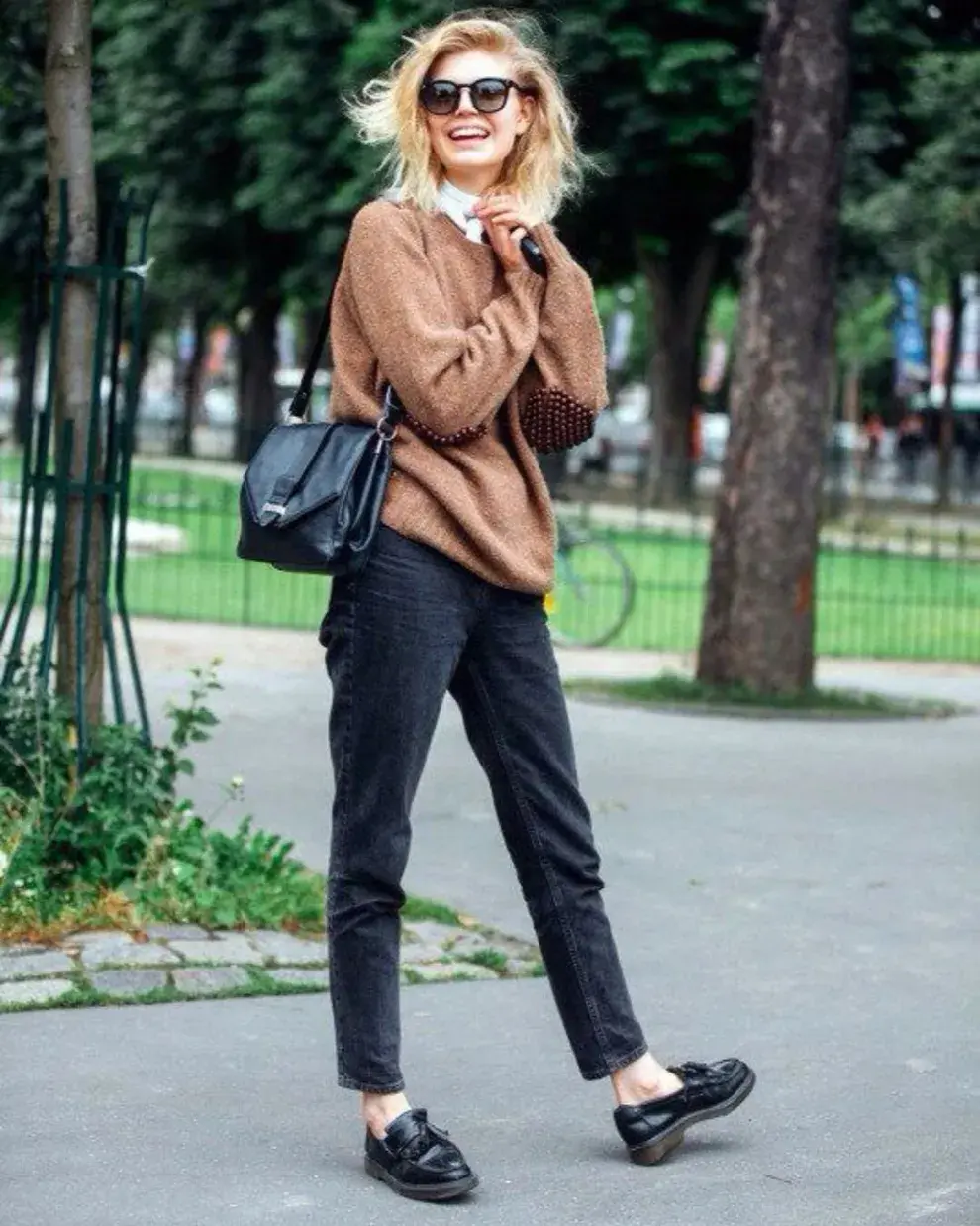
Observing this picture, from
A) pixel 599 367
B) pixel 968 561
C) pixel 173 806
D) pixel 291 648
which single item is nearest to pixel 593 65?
pixel 968 561

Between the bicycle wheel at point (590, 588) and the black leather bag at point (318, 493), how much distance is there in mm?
11958

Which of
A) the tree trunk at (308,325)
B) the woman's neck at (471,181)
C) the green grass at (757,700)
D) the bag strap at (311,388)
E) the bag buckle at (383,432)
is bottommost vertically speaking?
the green grass at (757,700)

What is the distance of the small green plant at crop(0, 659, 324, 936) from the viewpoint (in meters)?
6.29

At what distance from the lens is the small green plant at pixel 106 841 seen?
6.29m

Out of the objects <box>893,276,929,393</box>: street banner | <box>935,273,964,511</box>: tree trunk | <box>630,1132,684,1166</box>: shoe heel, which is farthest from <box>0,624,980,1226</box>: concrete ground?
<box>893,276,929,393</box>: street banner

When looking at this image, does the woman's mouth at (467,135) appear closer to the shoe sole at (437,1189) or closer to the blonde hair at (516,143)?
the blonde hair at (516,143)

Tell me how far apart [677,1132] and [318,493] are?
1.27 m

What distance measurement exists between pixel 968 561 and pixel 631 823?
41.1ft

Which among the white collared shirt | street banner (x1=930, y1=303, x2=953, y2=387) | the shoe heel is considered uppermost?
street banner (x1=930, y1=303, x2=953, y2=387)

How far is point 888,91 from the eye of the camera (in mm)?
31750

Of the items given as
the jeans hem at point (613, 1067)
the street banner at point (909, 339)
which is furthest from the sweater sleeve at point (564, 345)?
the street banner at point (909, 339)

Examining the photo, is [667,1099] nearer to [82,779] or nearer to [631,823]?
[82,779]

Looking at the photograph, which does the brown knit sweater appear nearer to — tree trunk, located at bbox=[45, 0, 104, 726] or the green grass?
tree trunk, located at bbox=[45, 0, 104, 726]

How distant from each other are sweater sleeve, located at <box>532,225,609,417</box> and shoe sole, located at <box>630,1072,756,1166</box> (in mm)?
1207
